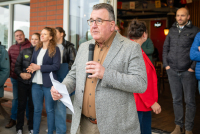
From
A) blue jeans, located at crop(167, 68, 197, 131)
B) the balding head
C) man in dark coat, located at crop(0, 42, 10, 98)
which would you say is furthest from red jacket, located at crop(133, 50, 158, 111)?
man in dark coat, located at crop(0, 42, 10, 98)

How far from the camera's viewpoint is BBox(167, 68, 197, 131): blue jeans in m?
3.67

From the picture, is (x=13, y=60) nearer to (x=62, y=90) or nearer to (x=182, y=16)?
(x=62, y=90)

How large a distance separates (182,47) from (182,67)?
350 mm

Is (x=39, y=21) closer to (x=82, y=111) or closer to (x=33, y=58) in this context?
(x=33, y=58)

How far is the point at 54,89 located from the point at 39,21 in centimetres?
364

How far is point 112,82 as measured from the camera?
1.54m

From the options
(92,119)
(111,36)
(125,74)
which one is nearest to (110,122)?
(92,119)

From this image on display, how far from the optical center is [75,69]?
1.97m

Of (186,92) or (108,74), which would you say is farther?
(186,92)

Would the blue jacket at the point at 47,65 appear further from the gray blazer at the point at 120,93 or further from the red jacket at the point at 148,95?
the gray blazer at the point at 120,93

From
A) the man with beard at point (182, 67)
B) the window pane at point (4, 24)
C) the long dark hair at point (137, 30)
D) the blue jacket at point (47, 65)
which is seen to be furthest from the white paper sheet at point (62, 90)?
the window pane at point (4, 24)

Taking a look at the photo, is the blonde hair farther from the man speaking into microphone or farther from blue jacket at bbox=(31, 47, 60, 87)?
the man speaking into microphone

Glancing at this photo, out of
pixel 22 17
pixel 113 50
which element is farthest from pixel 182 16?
pixel 22 17

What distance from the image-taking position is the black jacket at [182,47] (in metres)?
3.72
